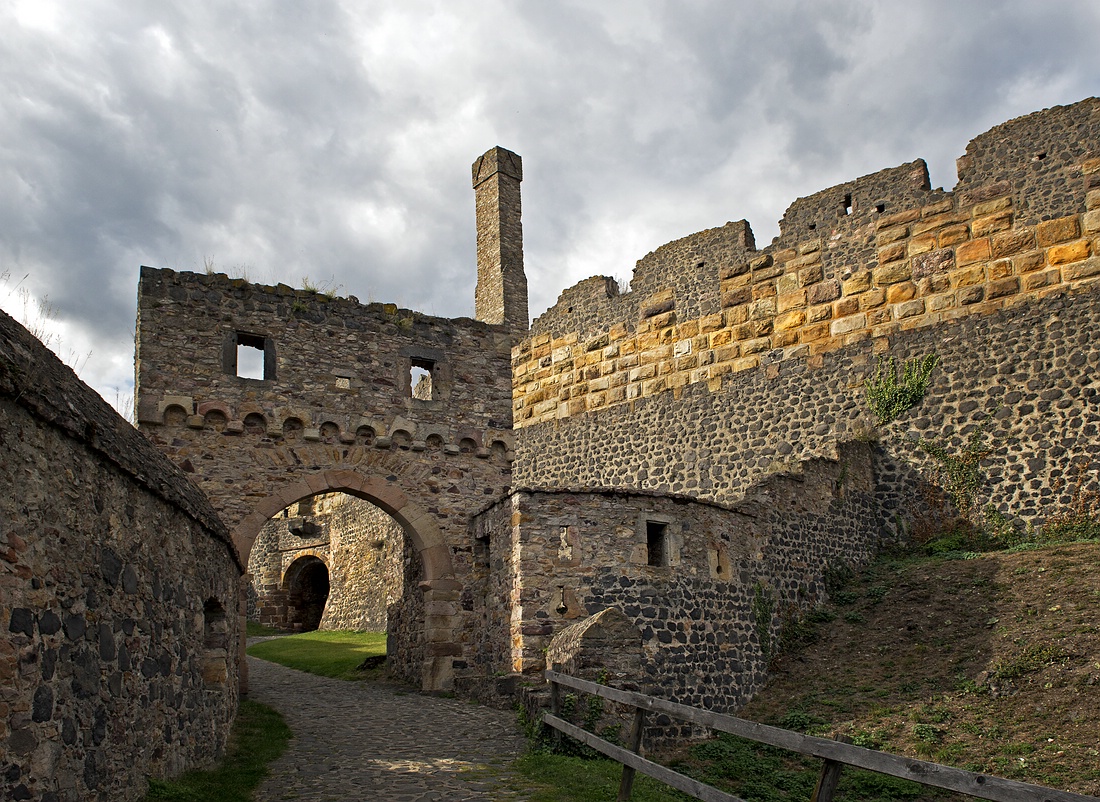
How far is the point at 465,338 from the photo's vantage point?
17500 millimetres

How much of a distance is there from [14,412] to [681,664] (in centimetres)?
895

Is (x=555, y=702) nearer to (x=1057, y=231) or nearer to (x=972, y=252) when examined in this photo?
(x=972, y=252)

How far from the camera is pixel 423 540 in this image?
51.2 feet

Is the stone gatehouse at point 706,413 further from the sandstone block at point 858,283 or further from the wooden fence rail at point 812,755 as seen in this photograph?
the wooden fence rail at point 812,755

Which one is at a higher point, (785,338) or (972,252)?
(972,252)

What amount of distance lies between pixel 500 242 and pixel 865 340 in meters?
16.8

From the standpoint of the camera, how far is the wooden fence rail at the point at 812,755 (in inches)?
177

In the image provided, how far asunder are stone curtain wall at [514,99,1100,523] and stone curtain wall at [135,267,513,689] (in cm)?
327

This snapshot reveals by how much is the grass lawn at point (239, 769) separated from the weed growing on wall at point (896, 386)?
34.7ft

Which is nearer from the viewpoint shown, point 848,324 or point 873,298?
point 873,298

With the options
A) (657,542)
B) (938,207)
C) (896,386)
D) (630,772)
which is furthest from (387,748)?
(938,207)

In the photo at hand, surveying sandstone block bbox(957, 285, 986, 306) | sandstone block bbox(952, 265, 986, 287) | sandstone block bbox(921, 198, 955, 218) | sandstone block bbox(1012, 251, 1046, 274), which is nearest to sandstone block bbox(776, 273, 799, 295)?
sandstone block bbox(921, 198, 955, 218)

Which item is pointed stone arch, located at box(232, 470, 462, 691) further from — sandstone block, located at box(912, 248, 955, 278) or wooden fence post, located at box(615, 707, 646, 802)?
sandstone block, located at box(912, 248, 955, 278)

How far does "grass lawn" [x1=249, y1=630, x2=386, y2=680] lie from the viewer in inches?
757
